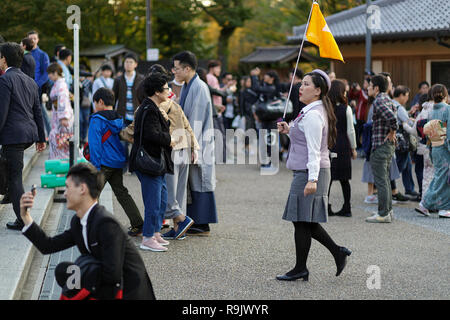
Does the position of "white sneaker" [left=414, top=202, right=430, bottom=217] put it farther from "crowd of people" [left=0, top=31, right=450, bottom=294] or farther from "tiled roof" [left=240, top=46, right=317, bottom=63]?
"tiled roof" [left=240, top=46, right=317, bottom=63]

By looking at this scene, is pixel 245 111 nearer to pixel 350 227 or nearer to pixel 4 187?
pixel 350 227

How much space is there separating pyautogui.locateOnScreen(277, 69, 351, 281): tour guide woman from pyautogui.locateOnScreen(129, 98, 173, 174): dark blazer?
1471 millimetres

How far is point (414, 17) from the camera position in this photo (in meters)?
19.6

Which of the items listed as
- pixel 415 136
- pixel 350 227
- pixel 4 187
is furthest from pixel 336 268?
pixel 415 136

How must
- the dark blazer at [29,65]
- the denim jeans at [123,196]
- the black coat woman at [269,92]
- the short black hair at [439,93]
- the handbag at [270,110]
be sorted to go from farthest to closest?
the black coat woman at [269,92], the handbag at [270,110], the dark blazer at [29,65], the short black hair at [439,93], the denim jeans at [123,196]

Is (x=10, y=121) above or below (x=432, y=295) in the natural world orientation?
above

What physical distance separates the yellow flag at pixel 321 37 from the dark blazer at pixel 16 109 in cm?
294

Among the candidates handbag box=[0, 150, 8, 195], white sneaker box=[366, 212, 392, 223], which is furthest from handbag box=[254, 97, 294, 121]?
handbag box=[0, 150, 8, 195]

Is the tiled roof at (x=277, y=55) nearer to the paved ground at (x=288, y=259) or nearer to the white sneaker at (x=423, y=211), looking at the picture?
the paved ground at (x=288, y=259)

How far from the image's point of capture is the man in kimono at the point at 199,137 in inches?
314

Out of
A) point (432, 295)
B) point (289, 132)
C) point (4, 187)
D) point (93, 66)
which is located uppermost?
point (93, 66)

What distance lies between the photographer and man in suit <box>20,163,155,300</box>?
4.18 meters

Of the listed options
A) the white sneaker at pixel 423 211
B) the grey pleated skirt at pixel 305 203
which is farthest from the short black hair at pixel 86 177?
the white sneaker at pixel 423 211

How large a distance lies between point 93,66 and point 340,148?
2059 cm
